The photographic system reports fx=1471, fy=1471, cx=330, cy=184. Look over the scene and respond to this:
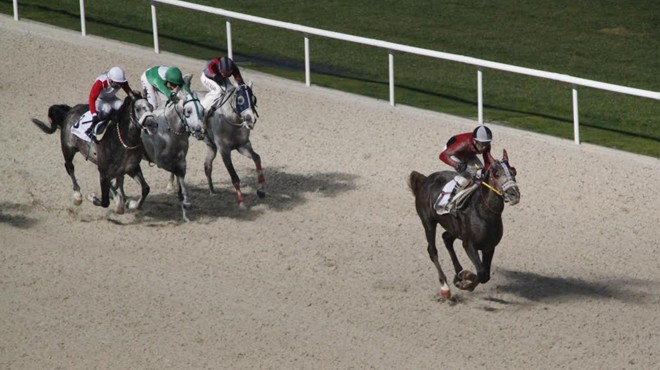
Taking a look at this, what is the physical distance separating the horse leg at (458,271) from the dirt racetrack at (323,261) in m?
0.24

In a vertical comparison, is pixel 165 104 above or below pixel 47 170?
above

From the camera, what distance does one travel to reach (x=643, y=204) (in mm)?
15297

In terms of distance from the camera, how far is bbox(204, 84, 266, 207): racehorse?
51.2 feet

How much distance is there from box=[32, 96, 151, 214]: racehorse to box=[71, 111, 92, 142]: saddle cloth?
0.39 feet

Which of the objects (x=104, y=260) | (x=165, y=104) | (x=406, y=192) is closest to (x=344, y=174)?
(x=406, y=192)

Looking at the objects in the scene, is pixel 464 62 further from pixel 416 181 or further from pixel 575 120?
pixel 416 181

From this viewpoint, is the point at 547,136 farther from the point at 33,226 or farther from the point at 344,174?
the point at 33,226

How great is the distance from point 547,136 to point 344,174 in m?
2.59

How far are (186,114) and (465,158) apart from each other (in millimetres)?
3359

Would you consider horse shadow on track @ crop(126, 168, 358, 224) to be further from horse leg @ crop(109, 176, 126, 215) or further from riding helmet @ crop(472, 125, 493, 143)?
riding helmet @ crop(472, 125, 493, 143)

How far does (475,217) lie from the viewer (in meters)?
12.8

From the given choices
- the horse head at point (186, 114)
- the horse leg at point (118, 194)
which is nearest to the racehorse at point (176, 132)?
the horse head at point (186, 114)

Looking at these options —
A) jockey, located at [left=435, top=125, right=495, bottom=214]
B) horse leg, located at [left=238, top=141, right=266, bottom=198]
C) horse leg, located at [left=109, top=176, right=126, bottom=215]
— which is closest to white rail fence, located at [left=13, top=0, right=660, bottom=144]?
horse leg, located at [left=238, top=141, right=266, bottom=198]

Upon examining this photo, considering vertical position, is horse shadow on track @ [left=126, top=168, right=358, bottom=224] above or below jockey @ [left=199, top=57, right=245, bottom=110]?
below
